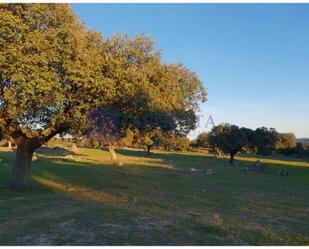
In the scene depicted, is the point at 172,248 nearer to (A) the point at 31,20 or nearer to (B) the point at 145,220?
(B) the point at 145,220

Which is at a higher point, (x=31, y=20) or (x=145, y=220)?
(x=31, y=20)

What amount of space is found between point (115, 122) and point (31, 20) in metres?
6.83

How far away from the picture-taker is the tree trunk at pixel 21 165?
2395cm

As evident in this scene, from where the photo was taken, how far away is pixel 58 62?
65.4 ft

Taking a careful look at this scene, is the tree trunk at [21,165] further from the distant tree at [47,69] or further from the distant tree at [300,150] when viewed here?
the distant tree at [300,150]

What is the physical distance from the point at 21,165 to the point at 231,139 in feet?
204

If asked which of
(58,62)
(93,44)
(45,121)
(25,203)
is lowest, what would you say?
(25,203)

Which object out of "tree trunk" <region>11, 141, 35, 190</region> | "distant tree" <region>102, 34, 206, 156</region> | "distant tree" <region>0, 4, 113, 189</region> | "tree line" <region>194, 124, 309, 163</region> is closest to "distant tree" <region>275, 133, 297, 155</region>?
"tree line" <region>194, 124, 309, 163</region>

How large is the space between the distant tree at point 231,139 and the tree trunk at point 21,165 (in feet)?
194

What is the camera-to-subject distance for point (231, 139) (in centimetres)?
8194

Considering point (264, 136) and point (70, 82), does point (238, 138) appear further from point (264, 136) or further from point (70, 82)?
point (70, 82)

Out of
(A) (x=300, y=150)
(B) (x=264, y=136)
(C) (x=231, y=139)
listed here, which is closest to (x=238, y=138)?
(C) (x=231, y=139)

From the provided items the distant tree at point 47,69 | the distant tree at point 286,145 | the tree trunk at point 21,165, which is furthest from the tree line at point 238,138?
the distant tree at point 47,69

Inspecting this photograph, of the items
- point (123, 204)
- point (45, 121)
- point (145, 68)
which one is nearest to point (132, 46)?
point (145, 68)
